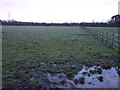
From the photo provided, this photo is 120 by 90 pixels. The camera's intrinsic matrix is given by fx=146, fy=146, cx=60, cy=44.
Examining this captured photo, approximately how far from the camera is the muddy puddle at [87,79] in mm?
4094

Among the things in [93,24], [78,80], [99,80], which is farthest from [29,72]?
[93,24]

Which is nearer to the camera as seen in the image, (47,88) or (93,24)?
(47,88)

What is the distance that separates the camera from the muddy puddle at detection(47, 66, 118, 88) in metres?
4.09

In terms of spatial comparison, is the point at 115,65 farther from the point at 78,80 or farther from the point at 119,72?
the point at 78,80

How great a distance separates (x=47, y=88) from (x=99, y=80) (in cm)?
169

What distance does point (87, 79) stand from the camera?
4.56 m

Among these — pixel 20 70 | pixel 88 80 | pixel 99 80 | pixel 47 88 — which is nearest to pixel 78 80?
pixel 88 80

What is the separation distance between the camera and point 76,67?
5676 millimetres

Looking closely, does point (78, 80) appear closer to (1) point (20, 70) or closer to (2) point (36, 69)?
(2) point (36, 69)

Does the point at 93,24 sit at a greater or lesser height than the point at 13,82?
greater

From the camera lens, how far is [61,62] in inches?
252

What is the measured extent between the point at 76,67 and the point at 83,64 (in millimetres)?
639

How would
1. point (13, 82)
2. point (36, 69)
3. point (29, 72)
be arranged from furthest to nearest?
point (36, 69) < point (29, 72) < point (13, 82)

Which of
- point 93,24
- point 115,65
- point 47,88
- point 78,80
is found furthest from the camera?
point 93,24
